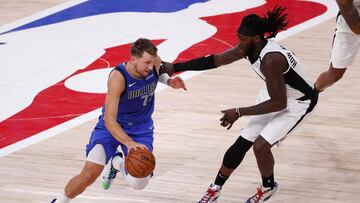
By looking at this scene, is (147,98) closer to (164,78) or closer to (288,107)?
(164,78)

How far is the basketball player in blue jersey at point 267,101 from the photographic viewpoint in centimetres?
637

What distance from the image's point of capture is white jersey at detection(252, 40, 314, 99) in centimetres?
648

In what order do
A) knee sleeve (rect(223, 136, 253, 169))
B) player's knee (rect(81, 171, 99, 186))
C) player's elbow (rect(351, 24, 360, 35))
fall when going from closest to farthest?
1. player's knee (rect(81, 171, 99, 186))
2. knee sleeve (rect(223, 136, 253, 169))
3. player's elbow (rect(351, 24, 360, 35))

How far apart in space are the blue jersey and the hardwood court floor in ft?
2.59

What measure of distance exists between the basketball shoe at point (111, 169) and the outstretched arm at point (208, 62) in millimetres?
803

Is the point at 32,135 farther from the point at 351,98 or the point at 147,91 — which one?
the point at 351,98

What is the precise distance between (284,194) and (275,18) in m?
1.55

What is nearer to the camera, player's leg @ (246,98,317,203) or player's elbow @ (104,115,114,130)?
player's elbow @ (104,115,114,130)

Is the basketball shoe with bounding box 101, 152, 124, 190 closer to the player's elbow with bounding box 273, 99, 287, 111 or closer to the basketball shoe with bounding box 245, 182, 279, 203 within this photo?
the basketball shoe with bounding box 245, 182, 279, 203

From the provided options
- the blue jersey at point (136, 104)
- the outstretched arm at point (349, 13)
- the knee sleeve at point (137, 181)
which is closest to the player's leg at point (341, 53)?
the outstretched arm at point (349, 13)

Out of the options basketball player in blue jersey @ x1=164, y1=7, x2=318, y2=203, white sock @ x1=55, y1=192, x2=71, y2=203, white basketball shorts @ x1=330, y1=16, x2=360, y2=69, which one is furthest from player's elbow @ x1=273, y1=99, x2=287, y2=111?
white basketball shorts @ x1=330, y1=16, x2=360, y2=69

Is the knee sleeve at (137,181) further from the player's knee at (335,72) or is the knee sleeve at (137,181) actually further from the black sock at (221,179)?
the player's knee at (335,72)

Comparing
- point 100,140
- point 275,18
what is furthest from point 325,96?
point 100,140

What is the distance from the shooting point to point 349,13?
794 cm
